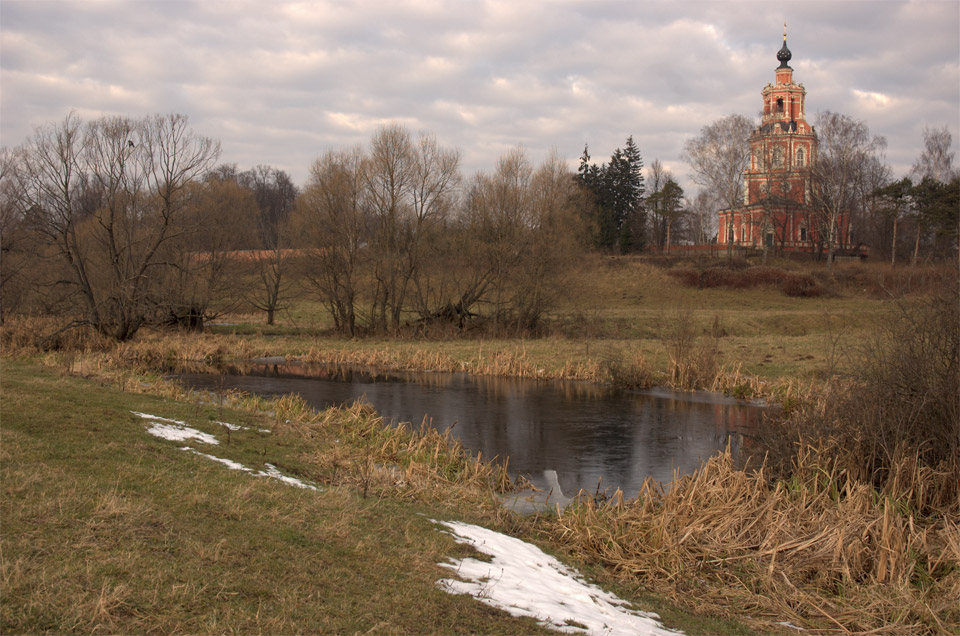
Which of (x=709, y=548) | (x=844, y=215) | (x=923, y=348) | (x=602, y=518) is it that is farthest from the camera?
(x=844, y=215)

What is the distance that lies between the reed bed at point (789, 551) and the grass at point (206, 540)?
85 cm

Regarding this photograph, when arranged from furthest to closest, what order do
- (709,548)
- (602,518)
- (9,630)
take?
(602,518), (709,548), (9,630)

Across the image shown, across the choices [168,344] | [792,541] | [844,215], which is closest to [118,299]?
[168,344]

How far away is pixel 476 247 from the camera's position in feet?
114

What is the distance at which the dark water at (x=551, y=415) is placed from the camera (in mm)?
13609

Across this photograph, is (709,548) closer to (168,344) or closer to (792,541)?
(792,541)

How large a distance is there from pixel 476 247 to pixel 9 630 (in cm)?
3117

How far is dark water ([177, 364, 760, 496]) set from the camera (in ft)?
44.7

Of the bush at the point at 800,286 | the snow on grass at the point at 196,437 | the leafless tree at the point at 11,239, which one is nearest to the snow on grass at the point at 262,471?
the snow on grass at the point at 196,437

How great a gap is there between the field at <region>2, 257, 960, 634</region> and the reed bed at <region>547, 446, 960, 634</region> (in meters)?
0.03

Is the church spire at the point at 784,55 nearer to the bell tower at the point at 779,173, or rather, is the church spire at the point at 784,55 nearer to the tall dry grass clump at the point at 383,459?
the bell tower at the point at 779,173

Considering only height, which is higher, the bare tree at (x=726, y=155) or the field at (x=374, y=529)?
the bare tree at (x=726, y=155)

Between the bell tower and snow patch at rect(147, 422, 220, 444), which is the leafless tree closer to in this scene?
snow patch at rect(147, 422, 220, 444)

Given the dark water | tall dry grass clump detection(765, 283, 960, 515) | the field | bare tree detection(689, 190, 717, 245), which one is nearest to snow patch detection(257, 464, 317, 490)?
the field
